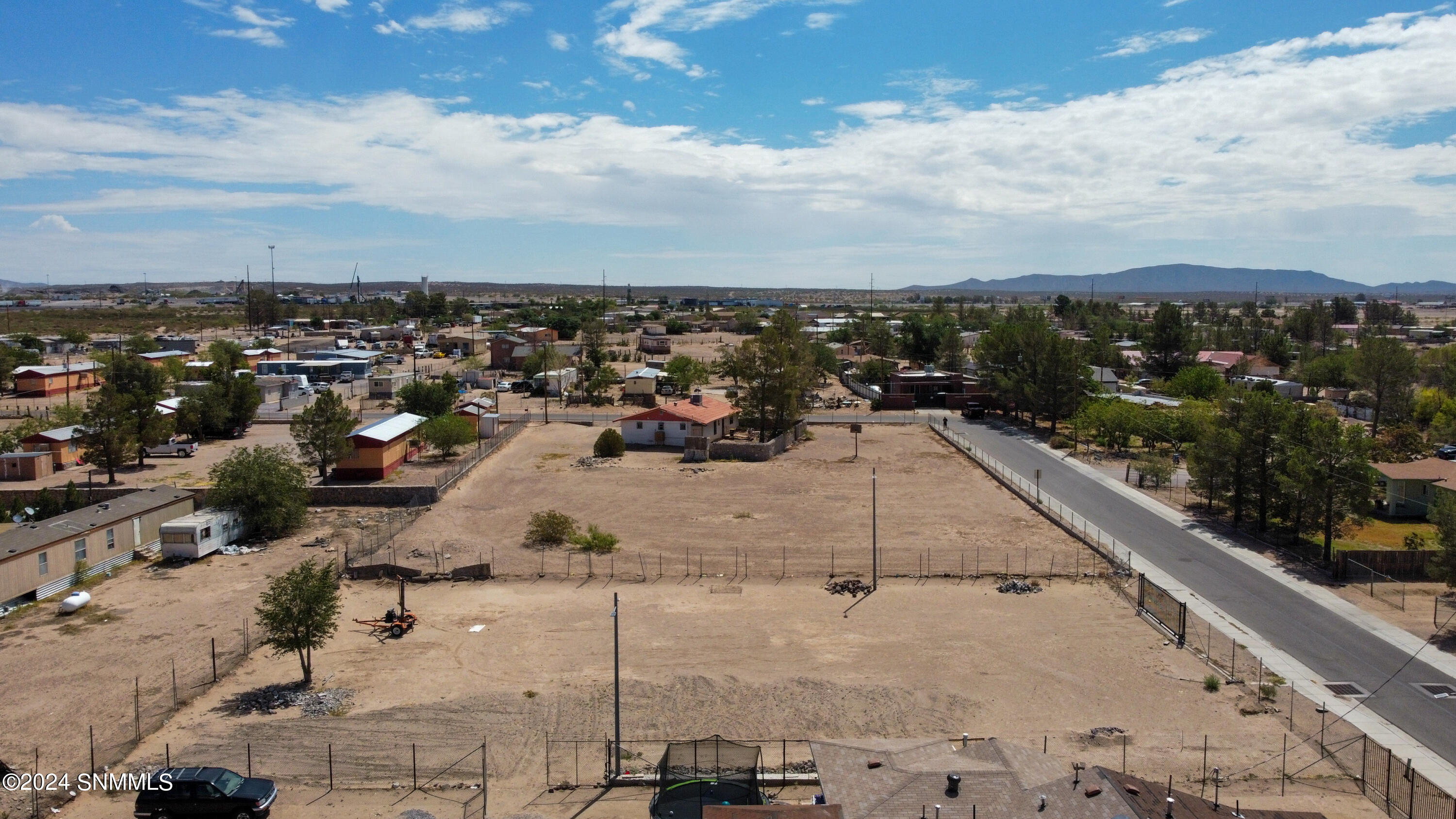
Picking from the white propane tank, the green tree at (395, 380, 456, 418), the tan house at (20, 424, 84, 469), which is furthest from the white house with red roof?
the white propane tank

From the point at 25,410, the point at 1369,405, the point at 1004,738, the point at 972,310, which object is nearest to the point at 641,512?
the point at 1004,738

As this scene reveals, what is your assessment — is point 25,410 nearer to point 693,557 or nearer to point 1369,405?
point 693,557

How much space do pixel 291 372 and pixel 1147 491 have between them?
7550 cm

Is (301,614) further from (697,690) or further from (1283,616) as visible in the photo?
(1283,616)

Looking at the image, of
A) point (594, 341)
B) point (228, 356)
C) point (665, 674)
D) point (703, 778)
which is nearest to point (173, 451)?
point (228, 356)

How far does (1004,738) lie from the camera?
20875 millimetres

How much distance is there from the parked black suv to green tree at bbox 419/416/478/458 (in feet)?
121

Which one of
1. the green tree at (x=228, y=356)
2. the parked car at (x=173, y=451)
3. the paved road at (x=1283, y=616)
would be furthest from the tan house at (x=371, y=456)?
the green tree at (x=228, y=356)

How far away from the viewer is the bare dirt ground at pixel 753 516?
34.8 meters

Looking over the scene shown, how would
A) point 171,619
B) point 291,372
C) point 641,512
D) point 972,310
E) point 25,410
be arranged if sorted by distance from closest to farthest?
point 171,619 → point 641,512 → point 25,410 → point 291,372 → point 972,310

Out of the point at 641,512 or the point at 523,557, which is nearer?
the point at 523,557

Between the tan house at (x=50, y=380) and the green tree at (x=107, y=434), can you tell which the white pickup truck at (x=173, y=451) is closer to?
the green tree at (x=107, y=434)

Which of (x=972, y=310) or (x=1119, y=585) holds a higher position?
(x=972, y=310)

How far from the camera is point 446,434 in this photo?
174 feet
